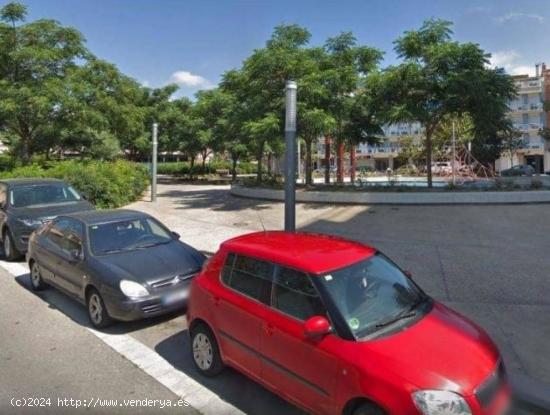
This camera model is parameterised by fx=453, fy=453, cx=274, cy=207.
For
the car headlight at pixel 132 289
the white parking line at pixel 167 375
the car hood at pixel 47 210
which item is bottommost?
the white parking line at pixel 167 375

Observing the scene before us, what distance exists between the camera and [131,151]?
37312 millimetres

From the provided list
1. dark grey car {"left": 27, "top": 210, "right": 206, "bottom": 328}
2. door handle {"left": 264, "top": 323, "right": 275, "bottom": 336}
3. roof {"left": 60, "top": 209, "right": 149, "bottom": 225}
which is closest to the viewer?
door handle {"left": 264, "top": 323, "right": 275, "bottom": 336}

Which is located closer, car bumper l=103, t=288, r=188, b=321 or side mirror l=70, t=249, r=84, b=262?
car bumper l=103, t=288, r=188, b=321

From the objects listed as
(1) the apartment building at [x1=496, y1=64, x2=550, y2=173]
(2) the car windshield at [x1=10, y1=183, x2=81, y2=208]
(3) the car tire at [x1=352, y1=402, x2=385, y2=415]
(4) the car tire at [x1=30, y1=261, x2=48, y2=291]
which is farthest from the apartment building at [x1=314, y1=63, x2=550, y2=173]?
(3) the car tire at [x1=352, y1=402, x2=385, y2=415]

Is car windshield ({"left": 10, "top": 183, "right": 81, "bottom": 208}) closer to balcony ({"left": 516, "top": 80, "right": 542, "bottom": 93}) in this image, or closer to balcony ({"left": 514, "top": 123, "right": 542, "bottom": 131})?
balcony ({"left": 514, "top": 123, "right": 542, "bottom": 131})

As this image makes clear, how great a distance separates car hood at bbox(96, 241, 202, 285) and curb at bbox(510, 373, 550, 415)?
12.3 feet

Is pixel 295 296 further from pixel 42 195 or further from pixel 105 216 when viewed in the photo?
pixel 42 195

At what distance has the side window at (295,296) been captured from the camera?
3.44 metres

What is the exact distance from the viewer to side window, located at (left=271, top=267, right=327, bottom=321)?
344cm

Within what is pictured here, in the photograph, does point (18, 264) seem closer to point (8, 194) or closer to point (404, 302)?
point (8, 194)

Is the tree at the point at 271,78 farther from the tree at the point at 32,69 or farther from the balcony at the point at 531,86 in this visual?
the balcony at the point at 531,86

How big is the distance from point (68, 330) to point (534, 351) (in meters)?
5.27

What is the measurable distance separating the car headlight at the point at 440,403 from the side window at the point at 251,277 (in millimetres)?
1499

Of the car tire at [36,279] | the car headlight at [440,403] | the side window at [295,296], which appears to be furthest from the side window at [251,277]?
the car tire at [36,279]
